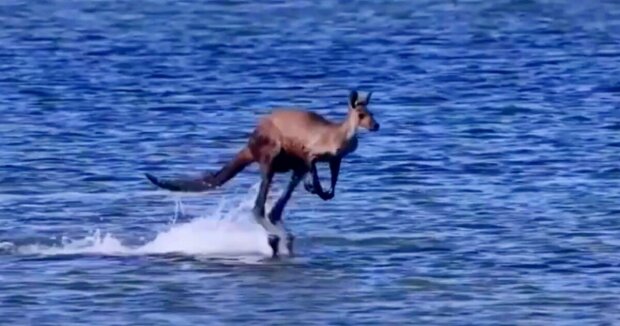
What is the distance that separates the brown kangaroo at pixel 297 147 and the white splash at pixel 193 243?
0.19m

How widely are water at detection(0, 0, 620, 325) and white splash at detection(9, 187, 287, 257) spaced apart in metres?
0.02

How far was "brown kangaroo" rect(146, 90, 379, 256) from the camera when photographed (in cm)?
1398

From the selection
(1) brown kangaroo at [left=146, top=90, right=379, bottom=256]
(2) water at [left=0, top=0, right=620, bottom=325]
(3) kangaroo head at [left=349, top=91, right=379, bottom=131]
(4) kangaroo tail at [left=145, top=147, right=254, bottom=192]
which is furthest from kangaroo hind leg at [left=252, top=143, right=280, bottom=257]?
(3) kangaroo head at [left=349, top=91, right=379, bottom=131]

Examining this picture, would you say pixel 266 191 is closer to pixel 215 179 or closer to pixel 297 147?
pixel 297 147

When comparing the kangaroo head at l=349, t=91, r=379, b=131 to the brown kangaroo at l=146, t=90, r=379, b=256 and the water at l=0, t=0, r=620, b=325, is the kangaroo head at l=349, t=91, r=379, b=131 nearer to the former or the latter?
the brown kangaroo at l=146, t=90, r=379, b=256

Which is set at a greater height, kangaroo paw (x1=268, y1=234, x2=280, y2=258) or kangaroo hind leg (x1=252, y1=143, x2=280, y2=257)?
kangaroo hind leg (x1=252, y1=143, x2=280, y2=257)

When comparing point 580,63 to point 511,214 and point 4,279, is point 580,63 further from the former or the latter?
point 4,279

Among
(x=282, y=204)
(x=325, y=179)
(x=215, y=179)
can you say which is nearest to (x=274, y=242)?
(x=282, y=204)

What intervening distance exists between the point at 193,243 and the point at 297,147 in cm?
90

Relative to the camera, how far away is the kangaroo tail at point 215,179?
48.3ft

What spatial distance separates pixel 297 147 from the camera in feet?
46.5

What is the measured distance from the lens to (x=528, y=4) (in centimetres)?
3225

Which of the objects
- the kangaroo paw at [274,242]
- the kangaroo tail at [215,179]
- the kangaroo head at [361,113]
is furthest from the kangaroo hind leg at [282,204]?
the kangaroo head at [361,113]

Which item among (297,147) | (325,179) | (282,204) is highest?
(297,147)
